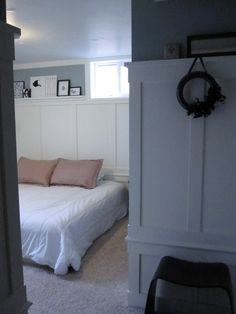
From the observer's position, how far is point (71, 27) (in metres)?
2.80

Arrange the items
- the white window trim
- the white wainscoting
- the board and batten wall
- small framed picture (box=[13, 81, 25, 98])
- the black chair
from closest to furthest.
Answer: the black chair, the board and batten wall, the white window trim, the white wainscoting, small framed picture (box=[13, 81, 25, 98])

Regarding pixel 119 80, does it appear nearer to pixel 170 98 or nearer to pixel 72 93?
pixel 72 93

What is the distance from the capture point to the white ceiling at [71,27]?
2.27 metres

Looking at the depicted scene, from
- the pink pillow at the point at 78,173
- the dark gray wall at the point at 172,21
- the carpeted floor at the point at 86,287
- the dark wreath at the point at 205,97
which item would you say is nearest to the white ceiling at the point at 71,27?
the dark gray wall at the point at 172,21

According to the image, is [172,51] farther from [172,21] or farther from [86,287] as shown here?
[86,287]

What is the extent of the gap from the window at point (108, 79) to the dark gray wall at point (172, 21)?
7.34 ft

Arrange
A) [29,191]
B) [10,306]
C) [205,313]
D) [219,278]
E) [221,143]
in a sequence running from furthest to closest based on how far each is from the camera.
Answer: [29,191] → [205,313] → [221,143] → [219,278] → [10,306]

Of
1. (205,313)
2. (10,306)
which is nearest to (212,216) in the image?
(205,313)

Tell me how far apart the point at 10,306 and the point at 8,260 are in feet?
0.52

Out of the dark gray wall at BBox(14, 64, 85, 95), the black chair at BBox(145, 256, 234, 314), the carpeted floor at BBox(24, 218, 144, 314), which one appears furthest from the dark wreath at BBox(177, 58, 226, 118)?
the dark gray wall at BBox(14, 64, 85, 95)

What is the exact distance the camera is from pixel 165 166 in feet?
6.80

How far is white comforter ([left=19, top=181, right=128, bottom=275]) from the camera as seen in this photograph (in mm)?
2744

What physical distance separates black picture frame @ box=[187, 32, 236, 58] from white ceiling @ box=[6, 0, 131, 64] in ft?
2.16

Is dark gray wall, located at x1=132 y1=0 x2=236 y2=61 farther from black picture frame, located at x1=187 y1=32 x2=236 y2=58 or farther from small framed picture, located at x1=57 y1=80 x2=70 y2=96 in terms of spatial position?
small framed picture, located at x1=57 y1=80 x2=70 y2=96
